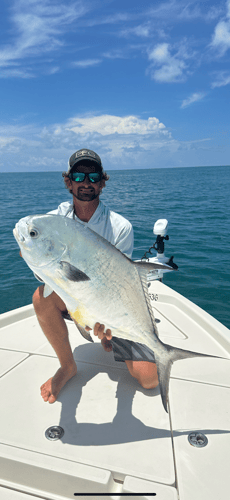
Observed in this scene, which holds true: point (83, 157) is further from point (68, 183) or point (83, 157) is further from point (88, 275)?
point (88, 275)

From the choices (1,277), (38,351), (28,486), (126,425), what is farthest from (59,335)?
(1,277)

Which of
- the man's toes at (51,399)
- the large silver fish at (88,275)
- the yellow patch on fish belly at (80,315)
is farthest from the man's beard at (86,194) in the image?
the man's toes at (51,399)

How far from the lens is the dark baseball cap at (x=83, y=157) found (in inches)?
93.0

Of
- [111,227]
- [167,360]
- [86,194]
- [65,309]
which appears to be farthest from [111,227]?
[167,360]

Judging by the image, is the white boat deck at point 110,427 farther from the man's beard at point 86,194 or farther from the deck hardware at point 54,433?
the man's beard at point 86,194

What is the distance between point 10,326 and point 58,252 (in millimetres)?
2092

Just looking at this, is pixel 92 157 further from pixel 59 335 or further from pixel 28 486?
pixel 28 486

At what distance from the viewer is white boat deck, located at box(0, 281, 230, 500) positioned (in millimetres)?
1563

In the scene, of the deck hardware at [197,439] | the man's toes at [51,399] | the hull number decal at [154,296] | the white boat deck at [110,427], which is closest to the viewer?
the white boat deck at [110,427]

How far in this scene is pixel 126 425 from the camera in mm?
1968

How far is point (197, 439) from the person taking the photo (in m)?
1.83

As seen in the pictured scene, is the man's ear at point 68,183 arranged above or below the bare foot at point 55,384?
above

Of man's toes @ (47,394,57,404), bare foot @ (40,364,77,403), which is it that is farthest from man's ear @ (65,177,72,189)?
man's toes @ (47,394,57,404)

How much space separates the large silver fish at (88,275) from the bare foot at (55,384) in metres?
0.80
